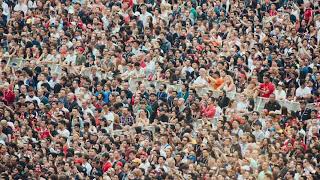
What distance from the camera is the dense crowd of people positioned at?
30.2 m

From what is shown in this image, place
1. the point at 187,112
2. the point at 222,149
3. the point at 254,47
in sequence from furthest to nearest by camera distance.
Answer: the point at 254,47 < the point at 187,112 < the point at 222,149

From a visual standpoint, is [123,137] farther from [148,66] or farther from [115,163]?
[148,66]

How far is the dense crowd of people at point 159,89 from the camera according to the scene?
3022 cm

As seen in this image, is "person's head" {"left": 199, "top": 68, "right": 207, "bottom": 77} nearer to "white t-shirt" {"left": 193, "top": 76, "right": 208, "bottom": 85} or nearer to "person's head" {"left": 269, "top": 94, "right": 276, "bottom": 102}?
"white t-shirt" {"left": 193, "top": 76, "right": 208, "bottom": 85}

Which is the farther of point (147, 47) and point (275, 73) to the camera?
point (147, 47)

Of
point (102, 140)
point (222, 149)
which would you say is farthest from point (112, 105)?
point (222, 149)

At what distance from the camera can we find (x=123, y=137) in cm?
3145

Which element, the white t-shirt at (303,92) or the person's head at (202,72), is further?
the person's head at (202,72)

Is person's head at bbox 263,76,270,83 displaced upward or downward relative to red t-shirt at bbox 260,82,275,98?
upward

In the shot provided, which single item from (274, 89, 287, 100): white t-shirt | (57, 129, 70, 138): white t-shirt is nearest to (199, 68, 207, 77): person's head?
(274, 89, 287, 100): white t-shirt

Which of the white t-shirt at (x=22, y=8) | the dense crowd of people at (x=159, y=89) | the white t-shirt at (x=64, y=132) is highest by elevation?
the white t-shirt at (x=22, y=8)

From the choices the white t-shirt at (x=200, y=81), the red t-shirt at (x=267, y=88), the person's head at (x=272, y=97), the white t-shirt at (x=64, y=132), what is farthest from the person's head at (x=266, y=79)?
the white t-shirt at (x=64, y=132)

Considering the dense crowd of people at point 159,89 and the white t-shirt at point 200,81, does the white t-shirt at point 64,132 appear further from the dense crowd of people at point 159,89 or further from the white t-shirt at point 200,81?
the white t-shirt at point 200,81

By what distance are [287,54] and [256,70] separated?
1.39m
